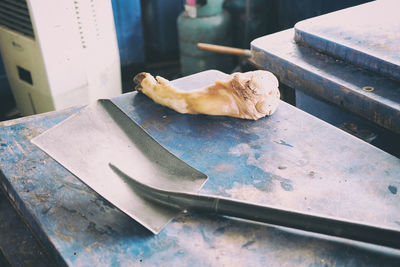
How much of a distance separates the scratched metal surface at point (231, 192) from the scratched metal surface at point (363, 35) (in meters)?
0.31

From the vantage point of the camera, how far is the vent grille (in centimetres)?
200

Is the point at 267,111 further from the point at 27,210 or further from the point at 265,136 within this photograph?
the point at 27,210

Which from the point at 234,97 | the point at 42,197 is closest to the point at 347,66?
the point at 234,97

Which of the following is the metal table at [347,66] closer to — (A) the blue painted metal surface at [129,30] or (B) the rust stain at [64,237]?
(B) the rust stain at [64,237]

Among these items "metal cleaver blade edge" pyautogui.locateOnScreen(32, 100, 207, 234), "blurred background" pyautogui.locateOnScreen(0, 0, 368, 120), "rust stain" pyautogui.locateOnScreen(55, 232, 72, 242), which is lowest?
"blurred background" pyautogui.locateOnScreen(0, 0, 368, 120)

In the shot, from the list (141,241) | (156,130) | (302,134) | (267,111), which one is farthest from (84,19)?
(141,241)

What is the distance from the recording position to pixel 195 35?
10.9ft

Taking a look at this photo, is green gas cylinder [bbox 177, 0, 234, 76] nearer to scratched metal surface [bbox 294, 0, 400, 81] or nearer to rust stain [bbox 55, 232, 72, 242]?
scratched metal surface [bbox 294, 0, 400, 81]

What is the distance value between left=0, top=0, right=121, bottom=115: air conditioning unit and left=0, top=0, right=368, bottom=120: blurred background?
2.84 feet

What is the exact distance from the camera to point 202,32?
3.30 m

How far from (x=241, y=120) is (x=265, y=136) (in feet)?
0.39

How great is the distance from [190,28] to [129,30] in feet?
1.73

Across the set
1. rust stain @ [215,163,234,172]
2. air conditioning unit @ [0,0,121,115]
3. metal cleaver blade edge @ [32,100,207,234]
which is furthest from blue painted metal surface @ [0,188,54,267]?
air conditioning unit @ [0,0,121,115]

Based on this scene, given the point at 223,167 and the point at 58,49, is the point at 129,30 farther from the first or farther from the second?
the point at 223,167
